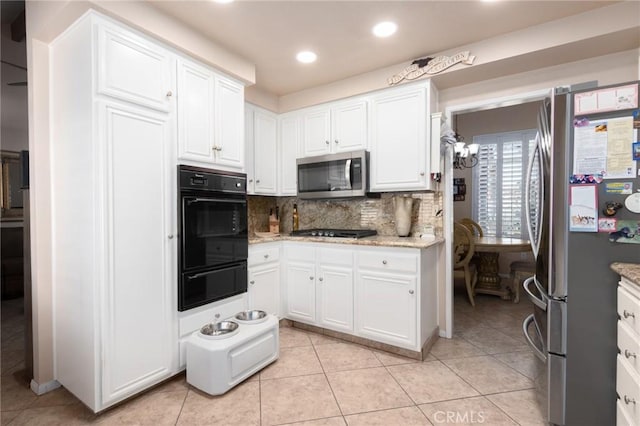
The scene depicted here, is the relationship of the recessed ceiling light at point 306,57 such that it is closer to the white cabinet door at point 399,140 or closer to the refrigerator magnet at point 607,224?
the white cabinet door at point 399,140

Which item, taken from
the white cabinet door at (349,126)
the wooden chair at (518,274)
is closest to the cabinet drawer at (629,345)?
the white cabinet door at (349,126)

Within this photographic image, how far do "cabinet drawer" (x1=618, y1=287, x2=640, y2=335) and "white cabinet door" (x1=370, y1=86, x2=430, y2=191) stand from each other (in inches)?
58.6

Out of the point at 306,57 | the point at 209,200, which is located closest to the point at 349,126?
the point at 306,57

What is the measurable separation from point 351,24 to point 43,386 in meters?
3.19

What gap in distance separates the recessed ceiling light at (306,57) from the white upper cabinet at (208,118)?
58 centimetres

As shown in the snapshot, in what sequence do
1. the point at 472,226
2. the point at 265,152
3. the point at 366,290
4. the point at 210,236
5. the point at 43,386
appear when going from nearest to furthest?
the point at 43,386 < the point at 210,236 < the point at 366,290 < the point at 265,152 < the point at 472,226

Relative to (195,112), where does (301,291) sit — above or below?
below

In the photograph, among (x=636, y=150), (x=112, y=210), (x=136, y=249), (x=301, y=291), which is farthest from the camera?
(x=301, y=291)

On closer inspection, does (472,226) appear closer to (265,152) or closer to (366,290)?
(366,290)

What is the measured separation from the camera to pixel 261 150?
3.33m

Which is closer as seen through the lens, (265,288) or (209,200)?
(209,200)

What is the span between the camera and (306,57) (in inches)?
105

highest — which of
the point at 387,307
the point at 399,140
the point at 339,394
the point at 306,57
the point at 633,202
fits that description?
the point at 306,57

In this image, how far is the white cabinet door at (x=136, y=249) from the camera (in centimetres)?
176
